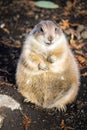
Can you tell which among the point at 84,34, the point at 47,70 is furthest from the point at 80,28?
the point at 47,70

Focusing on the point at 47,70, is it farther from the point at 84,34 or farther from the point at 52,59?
the point at 84,34

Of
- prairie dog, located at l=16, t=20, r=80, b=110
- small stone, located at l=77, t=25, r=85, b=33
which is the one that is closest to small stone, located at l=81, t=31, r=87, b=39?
small stone, located at l=77, t=25, r=85, b=33

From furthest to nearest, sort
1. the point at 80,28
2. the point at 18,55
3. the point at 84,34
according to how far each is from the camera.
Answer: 1. the point at 80,28
2. the point at 84,34
3. the point at 18,55

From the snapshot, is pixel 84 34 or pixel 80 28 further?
pixel 80 28

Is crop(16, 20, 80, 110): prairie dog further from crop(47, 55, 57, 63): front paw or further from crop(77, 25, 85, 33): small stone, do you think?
crop(77, 25, 85, 33): small stone

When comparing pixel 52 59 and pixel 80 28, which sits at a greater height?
pixel 52 59

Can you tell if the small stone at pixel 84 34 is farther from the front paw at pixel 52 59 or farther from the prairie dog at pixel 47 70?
the front paw at pixel 52 59

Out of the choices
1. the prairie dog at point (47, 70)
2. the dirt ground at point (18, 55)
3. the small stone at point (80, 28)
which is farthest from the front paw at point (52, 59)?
the small stone at point (80, 28)
